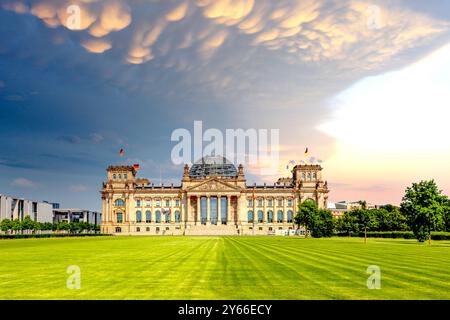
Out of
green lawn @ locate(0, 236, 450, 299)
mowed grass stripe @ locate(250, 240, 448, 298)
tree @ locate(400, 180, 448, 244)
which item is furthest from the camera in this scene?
tree @ locate(400, 180, 448, 244)

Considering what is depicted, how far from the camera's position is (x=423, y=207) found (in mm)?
80062

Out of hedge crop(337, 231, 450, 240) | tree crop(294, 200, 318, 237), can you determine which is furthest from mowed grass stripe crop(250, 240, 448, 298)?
tree crop(294, 200, 318, 237)

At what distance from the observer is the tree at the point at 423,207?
7944 centimetres

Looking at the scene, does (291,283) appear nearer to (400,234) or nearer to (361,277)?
(361,277)

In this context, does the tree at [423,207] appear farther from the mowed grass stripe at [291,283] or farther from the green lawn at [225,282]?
the mowed grass stripe at [291,283]

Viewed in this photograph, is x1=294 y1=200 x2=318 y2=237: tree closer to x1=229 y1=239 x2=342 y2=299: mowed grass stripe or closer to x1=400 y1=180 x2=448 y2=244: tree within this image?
x1=400 y1=180 x2=448 y2=244: tree

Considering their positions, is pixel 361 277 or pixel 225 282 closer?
pixel 225 282

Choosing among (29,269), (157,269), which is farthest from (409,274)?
(29,269)

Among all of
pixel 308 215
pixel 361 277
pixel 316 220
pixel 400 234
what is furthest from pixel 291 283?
pixel 400 234

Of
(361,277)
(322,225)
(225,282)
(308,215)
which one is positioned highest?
(225,282)

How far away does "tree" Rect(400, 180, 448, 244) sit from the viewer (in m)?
79.4
